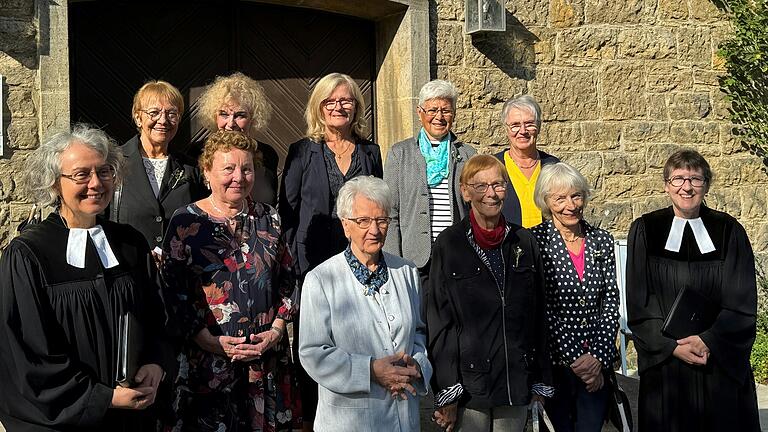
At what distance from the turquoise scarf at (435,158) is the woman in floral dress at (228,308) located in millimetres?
1151

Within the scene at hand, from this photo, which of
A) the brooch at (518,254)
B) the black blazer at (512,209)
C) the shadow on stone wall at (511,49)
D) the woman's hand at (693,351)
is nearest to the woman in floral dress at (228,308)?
the brooch at (518,254)

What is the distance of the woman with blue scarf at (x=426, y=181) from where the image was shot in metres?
4.95

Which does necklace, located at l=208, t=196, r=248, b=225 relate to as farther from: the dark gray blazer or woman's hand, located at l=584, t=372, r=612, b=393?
woman's hand, located at l=584, t=372, r=612, b=393

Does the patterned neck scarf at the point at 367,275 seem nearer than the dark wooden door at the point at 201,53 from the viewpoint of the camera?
Yes

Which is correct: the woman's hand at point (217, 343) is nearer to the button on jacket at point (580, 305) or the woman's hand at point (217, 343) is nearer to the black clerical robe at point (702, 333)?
the button on jacket at point (580, 305)

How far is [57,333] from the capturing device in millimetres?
3389

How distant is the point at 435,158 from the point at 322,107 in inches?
23.9

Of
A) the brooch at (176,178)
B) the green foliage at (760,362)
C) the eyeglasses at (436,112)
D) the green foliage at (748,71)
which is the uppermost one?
the green foliage at (748,71)

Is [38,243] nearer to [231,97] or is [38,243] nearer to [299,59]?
[231,97]

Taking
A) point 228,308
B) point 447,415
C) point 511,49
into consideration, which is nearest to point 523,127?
point 447,415

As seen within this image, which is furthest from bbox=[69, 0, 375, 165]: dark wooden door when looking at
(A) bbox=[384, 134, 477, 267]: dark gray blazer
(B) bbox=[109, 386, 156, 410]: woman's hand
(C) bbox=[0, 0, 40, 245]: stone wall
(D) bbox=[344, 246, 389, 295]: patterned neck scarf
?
(B) bbox=[109, 386, 156, 410]: woman's hand

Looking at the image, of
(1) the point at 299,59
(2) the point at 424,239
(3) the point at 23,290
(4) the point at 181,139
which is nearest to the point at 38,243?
(3) the point at 23,290

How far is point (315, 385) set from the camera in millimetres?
4684

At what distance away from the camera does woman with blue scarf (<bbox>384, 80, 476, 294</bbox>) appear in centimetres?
495
